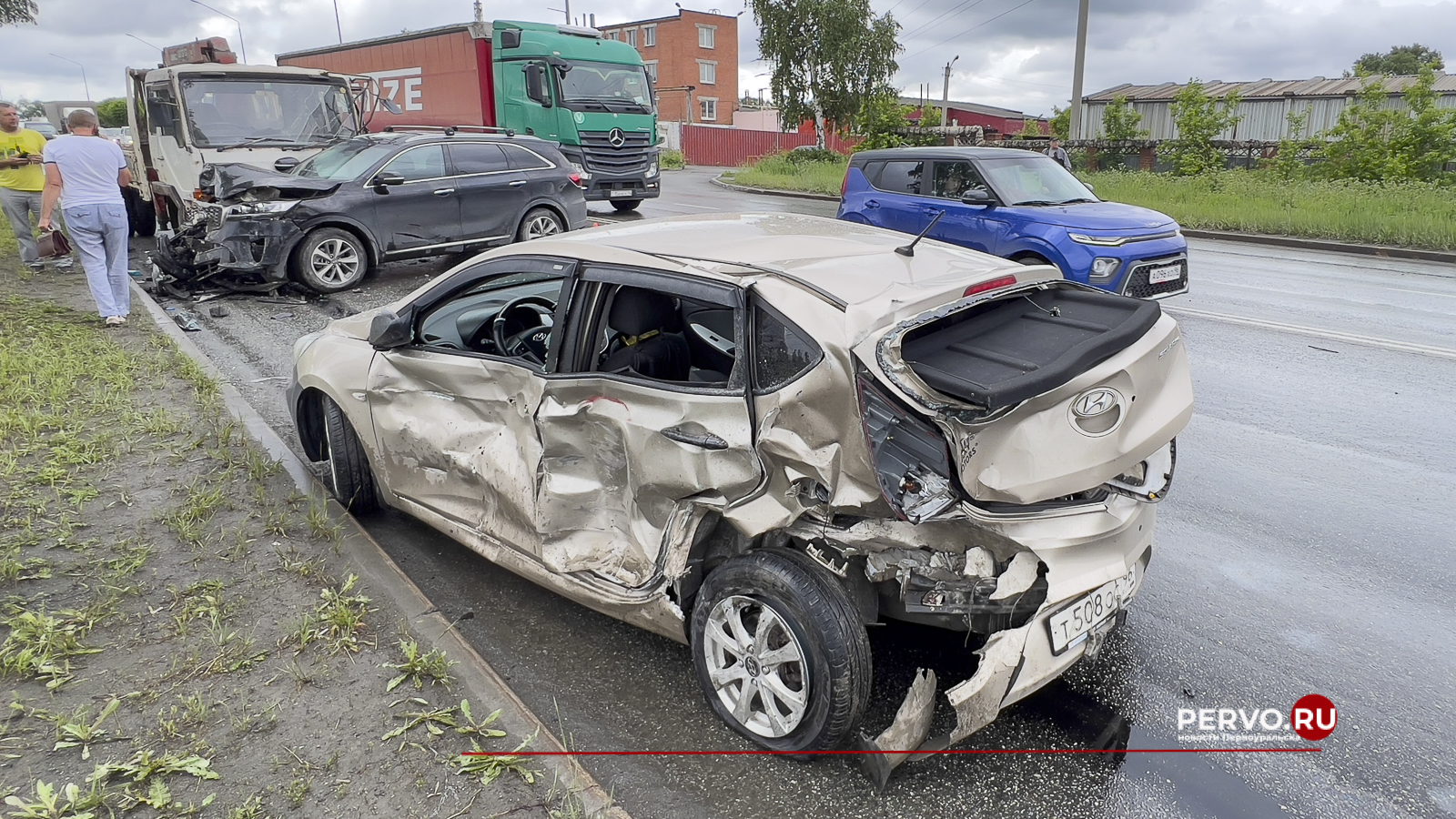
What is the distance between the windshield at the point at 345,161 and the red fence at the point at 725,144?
35.4m

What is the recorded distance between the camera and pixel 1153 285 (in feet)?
28.9

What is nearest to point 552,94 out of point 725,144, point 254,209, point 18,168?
point 254,209

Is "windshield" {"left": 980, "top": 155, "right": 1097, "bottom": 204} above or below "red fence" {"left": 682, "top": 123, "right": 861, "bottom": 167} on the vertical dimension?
below

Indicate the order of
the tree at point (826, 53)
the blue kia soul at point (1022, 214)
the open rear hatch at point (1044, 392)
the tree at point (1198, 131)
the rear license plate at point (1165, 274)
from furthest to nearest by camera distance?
the tree at point (826, 53), the tree at point (1198, 131), the rear license plate at point (1165, 274), the blue kia soul at point (1022, 214), the open rear hatch at point (1044, 392)

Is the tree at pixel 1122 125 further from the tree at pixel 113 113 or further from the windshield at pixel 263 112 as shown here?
the tree at pixel 113 113

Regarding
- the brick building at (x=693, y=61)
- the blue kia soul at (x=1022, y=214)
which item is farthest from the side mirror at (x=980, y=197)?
the brick building at (x=693, y=61)

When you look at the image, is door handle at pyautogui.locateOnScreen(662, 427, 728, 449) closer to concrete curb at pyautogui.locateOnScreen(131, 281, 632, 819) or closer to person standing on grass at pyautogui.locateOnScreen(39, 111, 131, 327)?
concrete curb at pyautogui.locateOnScreen(131, 281, 632, 819)

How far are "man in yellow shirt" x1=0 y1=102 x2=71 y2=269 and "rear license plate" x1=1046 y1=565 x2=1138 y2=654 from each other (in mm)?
11546

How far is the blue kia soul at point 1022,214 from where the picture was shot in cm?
865

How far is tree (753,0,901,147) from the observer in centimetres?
3388

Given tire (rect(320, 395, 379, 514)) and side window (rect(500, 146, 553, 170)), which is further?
side window (rect(500, 146, 553, 170))

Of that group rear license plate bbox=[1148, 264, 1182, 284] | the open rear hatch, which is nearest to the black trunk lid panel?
the open rear hatch

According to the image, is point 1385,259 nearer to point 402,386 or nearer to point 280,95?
point 402,386

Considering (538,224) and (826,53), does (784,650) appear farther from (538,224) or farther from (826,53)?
(826,53)
